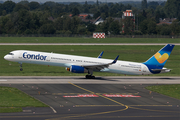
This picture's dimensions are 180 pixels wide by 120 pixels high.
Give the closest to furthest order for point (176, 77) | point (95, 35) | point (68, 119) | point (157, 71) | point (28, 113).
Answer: point (68, 119), point (28, 113), point (157, 71), point (176, 77), point (95, 35)

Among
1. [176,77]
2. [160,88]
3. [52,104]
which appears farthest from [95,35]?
[52,104]

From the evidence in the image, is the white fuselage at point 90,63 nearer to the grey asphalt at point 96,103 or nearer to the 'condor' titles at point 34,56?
the 'condor' titles at point 34,56

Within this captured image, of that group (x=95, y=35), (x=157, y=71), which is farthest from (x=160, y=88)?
(x=95, y=35)

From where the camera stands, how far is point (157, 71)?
57.1m

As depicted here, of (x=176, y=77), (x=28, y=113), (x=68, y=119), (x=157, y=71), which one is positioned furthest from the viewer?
(x=176, y=77)

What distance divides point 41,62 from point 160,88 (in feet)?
73.9

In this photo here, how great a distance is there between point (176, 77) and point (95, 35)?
13327 centimetres

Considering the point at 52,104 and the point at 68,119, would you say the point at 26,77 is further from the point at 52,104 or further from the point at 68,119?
the point at 68,119

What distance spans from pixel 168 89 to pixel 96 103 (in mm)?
15042

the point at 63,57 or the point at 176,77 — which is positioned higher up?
the point at 63,57

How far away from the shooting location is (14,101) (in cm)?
3738

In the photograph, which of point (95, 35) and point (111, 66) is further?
point (95, 35)

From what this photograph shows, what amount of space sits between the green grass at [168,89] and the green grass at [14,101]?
59.4 feet

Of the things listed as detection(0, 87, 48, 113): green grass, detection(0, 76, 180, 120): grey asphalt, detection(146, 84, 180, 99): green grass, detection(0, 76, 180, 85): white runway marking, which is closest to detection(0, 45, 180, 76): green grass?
detection(0, 76, 180, 85): white runway marking
